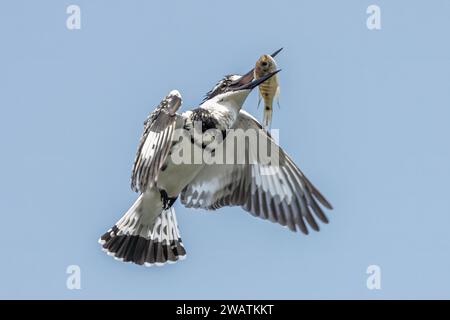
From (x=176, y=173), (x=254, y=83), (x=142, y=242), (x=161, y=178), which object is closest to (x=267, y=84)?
(x=254, y=83)

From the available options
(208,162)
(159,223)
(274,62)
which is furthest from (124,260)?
(274,62)

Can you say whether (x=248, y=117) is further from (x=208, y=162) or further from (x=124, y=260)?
(x=124, y=260)

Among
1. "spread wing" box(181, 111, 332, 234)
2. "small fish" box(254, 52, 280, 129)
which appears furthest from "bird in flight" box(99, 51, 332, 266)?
"small fish" box(254, 52, 280, 129)

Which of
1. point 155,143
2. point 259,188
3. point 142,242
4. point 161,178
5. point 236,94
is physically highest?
point 236,94

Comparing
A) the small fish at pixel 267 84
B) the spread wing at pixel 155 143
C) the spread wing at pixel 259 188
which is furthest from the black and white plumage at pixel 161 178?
the spread wing at pixel 259 188

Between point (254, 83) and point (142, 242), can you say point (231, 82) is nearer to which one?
point (254, 83)

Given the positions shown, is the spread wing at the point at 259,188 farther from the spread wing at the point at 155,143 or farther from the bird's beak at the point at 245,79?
the spread wing at the point at 155,143

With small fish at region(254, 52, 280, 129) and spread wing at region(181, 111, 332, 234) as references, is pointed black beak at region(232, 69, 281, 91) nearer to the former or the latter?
small fish at region(254, 52, 280, 129)
